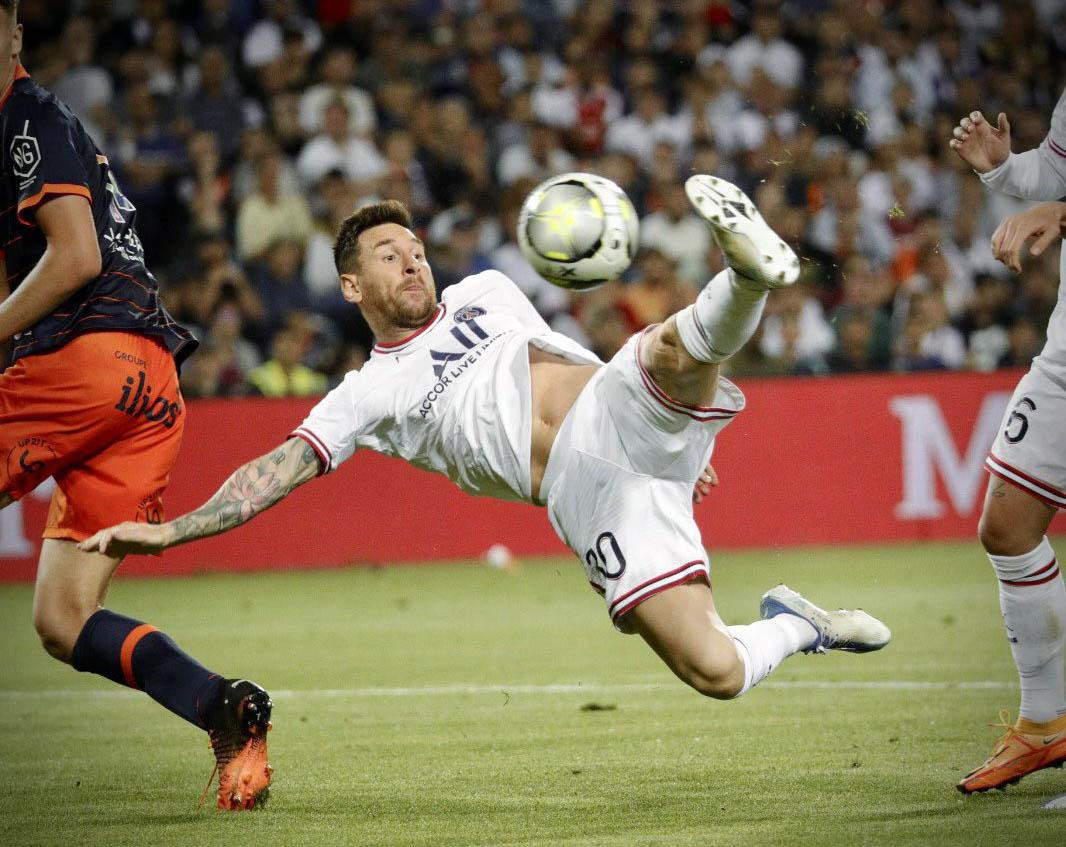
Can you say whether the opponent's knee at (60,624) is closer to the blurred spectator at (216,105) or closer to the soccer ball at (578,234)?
the soccer ball at (578,234)

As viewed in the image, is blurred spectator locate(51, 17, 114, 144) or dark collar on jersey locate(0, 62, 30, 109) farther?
blurred spectator locate(51, 17, 114, 144)

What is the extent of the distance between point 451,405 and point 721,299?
4.04 ft

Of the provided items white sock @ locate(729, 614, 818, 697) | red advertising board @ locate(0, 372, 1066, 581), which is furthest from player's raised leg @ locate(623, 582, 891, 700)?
red advertising board @ locate(0, 372, 1066, 581)

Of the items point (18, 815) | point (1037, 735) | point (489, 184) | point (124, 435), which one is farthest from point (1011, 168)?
point (489, 184)

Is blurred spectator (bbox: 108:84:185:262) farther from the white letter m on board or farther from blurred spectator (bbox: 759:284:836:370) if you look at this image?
the white letter m on board

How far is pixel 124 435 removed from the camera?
5.50m

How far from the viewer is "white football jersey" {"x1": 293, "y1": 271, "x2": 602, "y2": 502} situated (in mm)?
5367

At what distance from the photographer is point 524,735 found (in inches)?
254

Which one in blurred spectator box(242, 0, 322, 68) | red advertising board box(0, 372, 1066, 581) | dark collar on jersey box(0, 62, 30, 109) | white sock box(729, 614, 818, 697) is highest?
dark collar on jersey box(0, 62, 30, 109)

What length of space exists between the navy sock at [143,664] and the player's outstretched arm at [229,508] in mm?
494

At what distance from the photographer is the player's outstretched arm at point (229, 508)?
15.5 feet

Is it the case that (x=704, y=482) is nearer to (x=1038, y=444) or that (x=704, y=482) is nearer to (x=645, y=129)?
(x=1038, y=444)

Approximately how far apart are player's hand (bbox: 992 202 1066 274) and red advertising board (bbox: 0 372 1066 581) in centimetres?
768

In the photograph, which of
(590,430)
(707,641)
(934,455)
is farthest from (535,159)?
(707,641)
